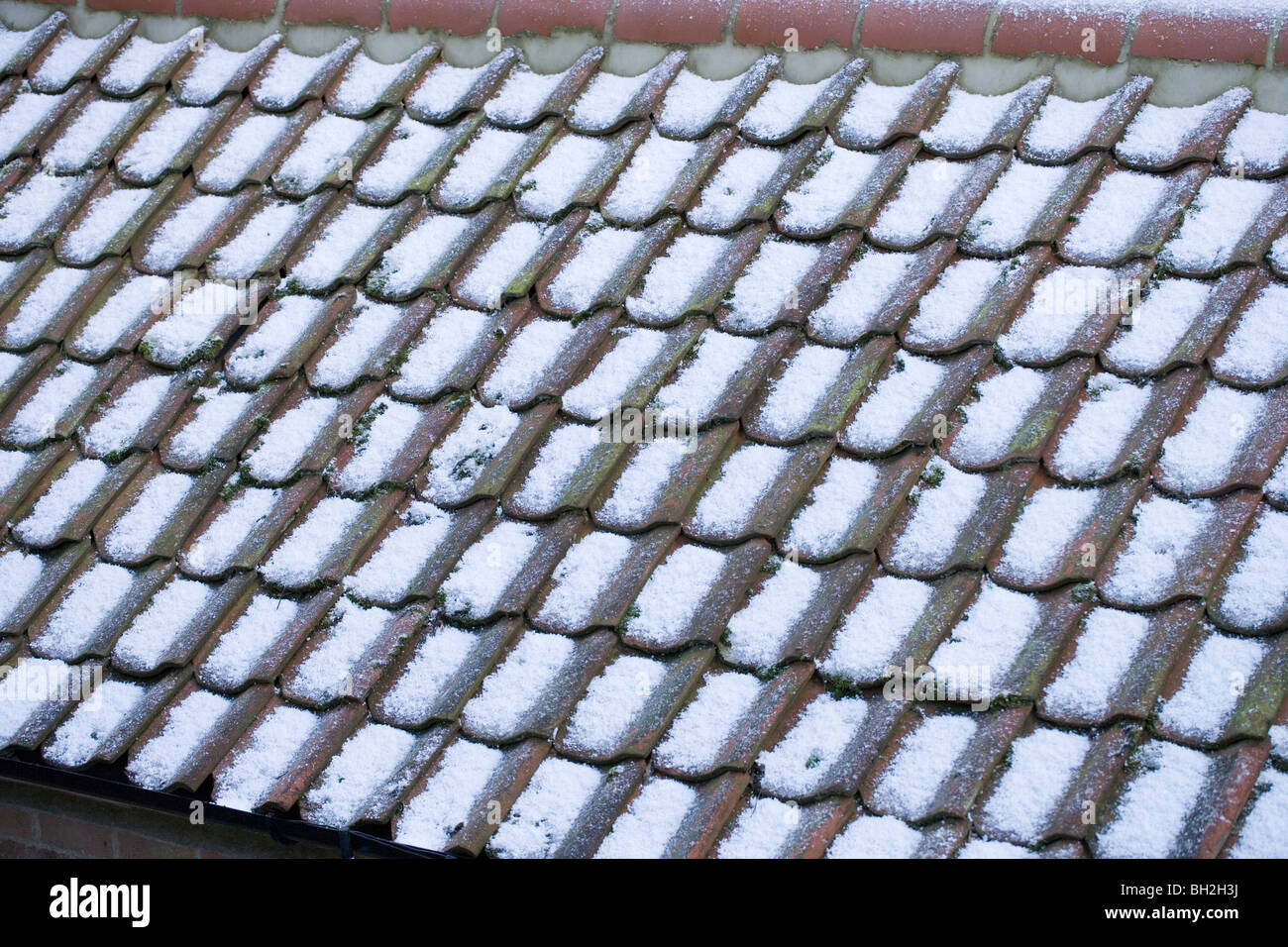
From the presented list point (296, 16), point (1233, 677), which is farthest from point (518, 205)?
point (1233, 677)

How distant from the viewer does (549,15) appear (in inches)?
182

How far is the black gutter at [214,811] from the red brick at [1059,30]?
9.54 ft

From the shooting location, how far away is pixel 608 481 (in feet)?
11.4

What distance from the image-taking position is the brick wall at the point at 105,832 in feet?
10.9

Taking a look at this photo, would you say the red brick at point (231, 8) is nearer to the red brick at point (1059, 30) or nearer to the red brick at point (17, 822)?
the red brick at point (1059, 30)

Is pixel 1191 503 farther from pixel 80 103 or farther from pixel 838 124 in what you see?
pixel 80 103

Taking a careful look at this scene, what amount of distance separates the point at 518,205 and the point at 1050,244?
62.4 inches

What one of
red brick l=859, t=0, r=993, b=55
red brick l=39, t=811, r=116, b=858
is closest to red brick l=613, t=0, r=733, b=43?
red brick l=859, t=0, r=993, b=55

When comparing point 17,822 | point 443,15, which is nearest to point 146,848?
point 17,822

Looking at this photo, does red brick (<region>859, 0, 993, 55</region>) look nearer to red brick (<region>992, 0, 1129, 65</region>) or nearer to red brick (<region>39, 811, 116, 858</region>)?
red brick (<region>992, 0, 1129, 65</region>)

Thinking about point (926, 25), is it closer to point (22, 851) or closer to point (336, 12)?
point (336, 12)

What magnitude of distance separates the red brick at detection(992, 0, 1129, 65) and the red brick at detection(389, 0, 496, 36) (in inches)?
68.1

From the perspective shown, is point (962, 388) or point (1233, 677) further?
point (962, 388)

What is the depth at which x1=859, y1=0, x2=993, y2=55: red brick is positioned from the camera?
13.7ft
